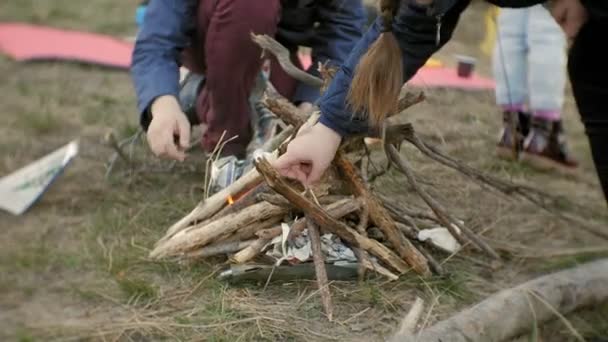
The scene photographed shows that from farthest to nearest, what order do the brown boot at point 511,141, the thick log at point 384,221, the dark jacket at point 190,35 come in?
the brown boot at point 511,141 < the dark jacket at point 190,35 < the thick log at point 384,221

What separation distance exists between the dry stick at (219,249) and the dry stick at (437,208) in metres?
0.31

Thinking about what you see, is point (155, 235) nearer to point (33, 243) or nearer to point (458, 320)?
point (33, 243)

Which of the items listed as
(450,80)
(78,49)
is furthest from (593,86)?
(78,49)

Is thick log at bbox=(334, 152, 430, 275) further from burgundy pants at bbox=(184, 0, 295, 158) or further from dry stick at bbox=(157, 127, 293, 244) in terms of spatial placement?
burgundy pants at bbox=(184, 0, 295, 158)

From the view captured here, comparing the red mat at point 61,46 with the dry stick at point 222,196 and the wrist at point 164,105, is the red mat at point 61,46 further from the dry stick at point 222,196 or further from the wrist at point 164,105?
the dry stick at point 222,196

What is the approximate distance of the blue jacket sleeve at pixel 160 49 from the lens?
63.5 inches

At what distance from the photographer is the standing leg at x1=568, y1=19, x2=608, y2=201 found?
1.42 metres

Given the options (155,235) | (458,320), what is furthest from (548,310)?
(155,235)

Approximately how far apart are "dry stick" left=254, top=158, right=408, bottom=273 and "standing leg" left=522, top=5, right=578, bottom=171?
0.91 metres

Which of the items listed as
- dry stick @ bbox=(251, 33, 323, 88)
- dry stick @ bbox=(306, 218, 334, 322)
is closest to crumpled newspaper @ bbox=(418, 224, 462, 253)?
dry stick @ bbox=(306, 218, 334, 322)

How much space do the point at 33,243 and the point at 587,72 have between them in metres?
1.10

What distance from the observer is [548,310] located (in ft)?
4.56

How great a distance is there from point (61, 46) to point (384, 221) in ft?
6.98

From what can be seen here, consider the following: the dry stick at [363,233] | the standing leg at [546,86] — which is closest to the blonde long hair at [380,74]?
the dry stick at [363,233]
